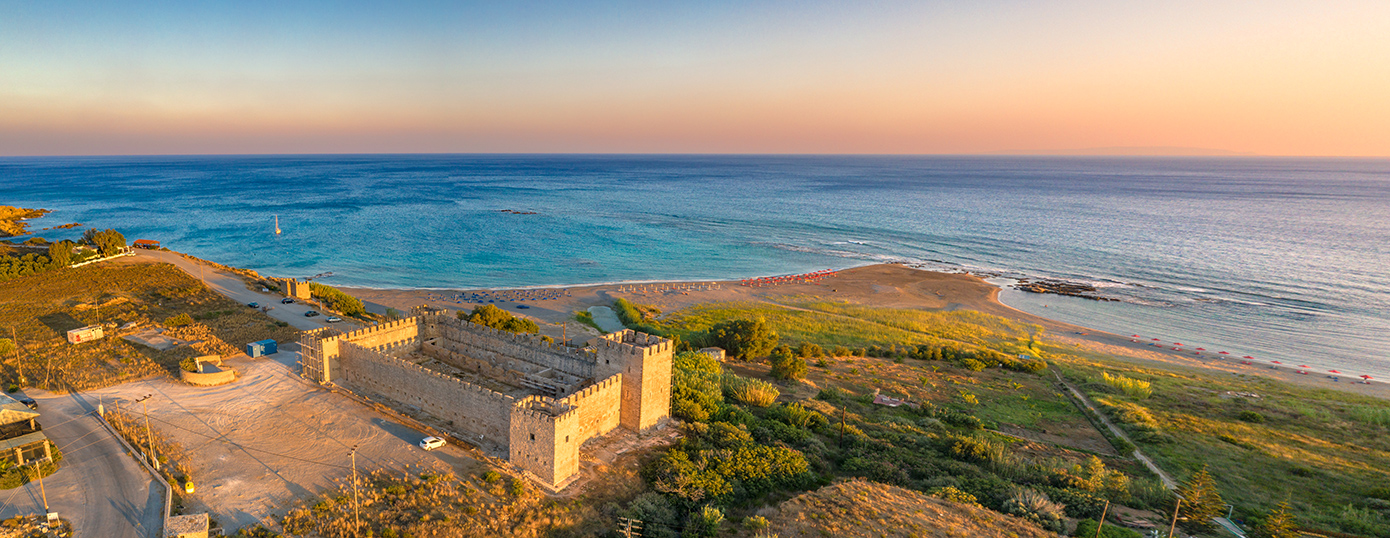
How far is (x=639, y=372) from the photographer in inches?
1101

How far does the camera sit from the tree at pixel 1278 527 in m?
22.0

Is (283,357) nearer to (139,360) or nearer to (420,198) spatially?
(139,360)

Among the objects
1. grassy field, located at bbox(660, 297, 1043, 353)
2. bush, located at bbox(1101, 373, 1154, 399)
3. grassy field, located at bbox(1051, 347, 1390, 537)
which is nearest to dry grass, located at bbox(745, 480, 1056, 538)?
grassy field, located at bbox(1051, 347, 1390, 537)

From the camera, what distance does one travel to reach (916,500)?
23.6 m

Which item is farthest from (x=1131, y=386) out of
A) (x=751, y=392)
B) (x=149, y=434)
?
(x=149, y=434)

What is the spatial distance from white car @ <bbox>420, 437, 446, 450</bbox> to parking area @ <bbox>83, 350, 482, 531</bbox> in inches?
9.8

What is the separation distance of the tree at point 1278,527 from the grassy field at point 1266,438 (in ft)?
3.94

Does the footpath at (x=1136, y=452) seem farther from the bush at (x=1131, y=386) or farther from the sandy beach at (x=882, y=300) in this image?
the sandy beach at (x=882, y=300)

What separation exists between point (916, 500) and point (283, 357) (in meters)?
37.2

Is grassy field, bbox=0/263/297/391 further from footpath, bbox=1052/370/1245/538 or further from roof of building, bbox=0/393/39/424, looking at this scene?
footpath, bbox=1052/370/1245/538

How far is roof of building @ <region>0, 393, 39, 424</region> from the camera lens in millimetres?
24750

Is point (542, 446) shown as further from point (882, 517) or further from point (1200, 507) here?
point (1200, 507)

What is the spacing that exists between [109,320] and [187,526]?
1405 inches

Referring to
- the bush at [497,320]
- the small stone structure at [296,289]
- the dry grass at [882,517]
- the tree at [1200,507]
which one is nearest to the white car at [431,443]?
the dry grass at [882,517]
